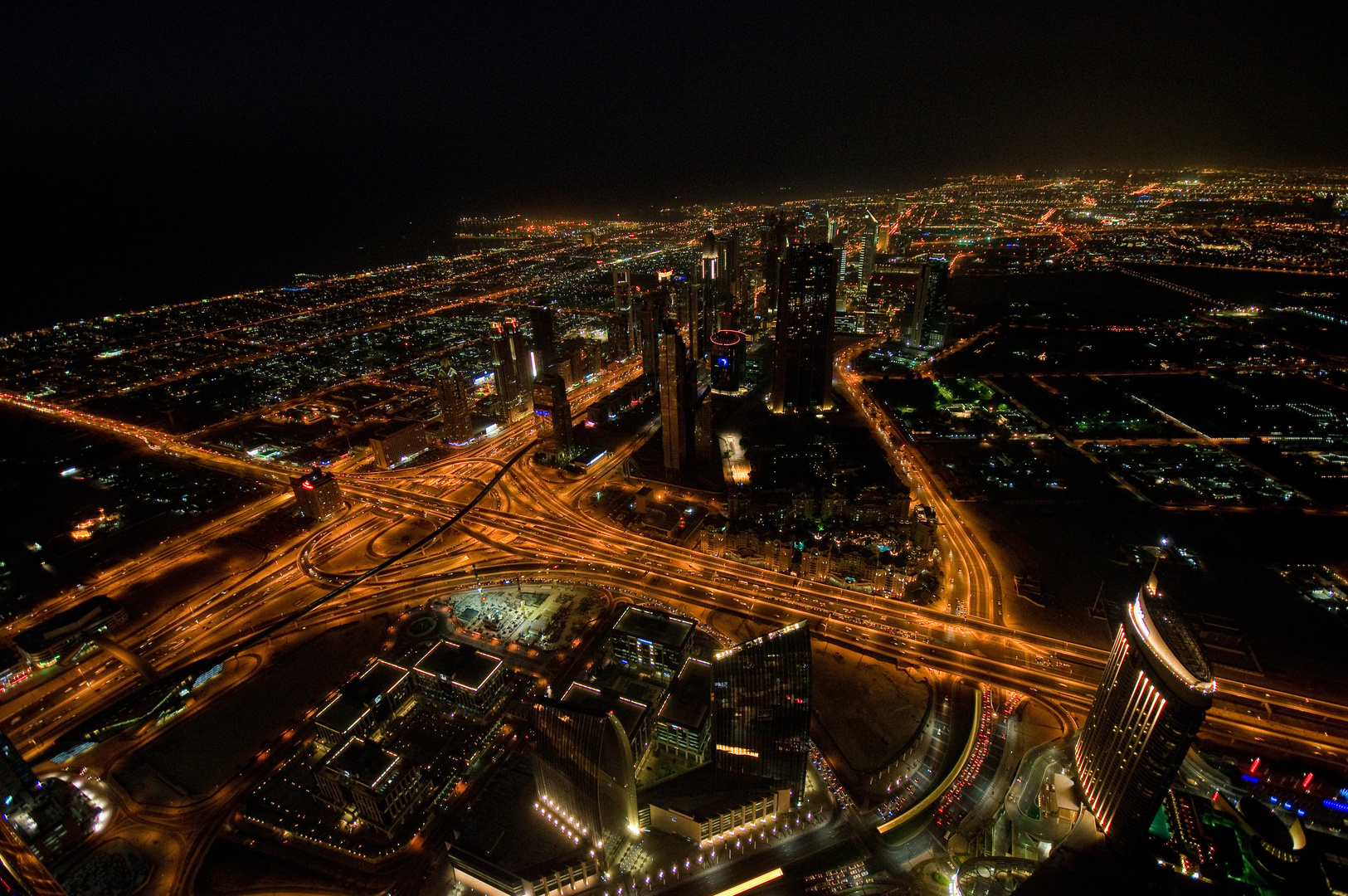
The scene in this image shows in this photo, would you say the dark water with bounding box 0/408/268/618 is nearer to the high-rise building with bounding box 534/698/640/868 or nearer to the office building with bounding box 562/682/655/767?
the office building with bounding box 562/682/655/767

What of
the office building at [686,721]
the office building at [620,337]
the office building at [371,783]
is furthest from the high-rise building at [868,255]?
the office building at [371,783]

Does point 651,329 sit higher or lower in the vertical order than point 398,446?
higher

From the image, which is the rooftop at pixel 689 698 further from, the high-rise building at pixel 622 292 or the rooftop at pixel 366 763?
the high-rise building at pixel 622 292

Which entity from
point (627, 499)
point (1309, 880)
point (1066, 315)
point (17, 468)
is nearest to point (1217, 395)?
point (1066, 315)

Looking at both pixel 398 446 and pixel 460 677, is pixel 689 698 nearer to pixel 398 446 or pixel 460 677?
pixel 460 677

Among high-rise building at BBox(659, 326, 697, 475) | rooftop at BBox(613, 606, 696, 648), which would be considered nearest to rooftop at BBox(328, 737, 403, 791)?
rooftop at BBox(613, 606, 696, 648)

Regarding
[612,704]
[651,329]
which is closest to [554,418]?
[651,329]

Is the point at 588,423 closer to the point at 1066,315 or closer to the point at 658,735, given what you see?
the point at 658,735
